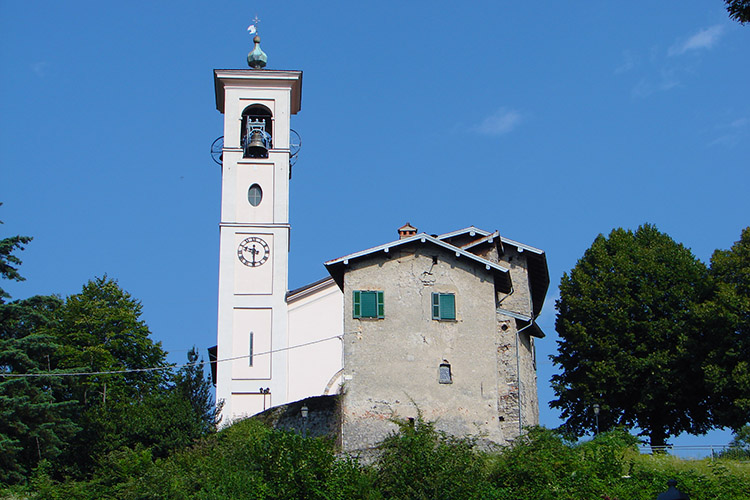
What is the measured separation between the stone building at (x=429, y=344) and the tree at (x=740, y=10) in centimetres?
1855

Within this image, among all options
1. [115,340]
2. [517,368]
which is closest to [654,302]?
[517,368]

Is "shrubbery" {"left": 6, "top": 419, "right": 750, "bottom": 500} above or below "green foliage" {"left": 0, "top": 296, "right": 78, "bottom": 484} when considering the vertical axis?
below

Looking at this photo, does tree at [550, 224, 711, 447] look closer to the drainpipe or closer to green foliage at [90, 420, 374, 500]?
Result: the drainpipe

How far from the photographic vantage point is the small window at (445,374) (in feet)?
101

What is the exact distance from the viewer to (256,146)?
1700 inches

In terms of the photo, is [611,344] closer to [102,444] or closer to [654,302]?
[654,302]

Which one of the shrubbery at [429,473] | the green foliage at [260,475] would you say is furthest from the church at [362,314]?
the green foliage at [260,475]

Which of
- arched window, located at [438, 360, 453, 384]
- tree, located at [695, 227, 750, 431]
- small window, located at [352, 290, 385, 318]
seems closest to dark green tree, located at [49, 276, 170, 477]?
small window, located at [352, 290, 385, 318]

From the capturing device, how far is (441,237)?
35.8 m

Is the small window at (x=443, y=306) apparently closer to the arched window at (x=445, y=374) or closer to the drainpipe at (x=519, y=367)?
the arched window at (x=445, y=374)

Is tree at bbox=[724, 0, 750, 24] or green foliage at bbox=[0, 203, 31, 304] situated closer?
tree at bbox=[724, 0, 750, 24]

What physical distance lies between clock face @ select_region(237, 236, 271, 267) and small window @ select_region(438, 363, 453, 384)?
516 inches

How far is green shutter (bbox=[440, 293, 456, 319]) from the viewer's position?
31.5 metres

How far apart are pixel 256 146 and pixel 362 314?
47.2 feet
